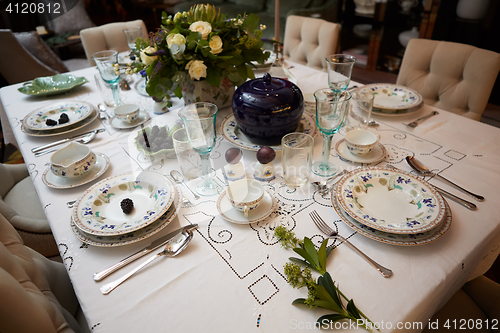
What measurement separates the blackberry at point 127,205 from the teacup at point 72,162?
0.21 meters

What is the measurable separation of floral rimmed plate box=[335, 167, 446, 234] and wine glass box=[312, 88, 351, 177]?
0.09 m

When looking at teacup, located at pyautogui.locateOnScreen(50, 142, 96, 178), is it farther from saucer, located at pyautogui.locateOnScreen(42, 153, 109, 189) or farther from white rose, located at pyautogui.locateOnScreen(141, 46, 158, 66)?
white rose, located at pyautogui.locateOnScreen(141, 46, 158, 66)

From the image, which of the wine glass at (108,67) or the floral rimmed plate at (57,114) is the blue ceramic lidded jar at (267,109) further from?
the floral rimmed plate at (57,114)

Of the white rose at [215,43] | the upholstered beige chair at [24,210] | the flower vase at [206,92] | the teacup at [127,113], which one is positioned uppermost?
the white rose at [215,43]

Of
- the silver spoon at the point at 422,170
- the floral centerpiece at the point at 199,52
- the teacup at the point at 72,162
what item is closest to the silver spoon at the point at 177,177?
the teacup at the point at 72,162

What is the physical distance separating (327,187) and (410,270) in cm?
29

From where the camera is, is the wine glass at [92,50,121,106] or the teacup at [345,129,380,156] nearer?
the teacup at [345,129,380,156]

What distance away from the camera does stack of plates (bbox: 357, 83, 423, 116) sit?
1.11 metres

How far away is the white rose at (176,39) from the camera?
39.0 inches

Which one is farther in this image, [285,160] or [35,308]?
[285,160]

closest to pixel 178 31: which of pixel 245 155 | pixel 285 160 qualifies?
pixel 245 155

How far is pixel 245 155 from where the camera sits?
3.12ft

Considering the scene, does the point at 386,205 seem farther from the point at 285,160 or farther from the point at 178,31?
the point at 178,31

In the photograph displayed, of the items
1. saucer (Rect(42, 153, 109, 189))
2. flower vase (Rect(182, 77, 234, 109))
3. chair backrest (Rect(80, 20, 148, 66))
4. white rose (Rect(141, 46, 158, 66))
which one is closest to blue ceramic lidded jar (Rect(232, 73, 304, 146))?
flower vase (Rect(182, 77, 234, 109))
